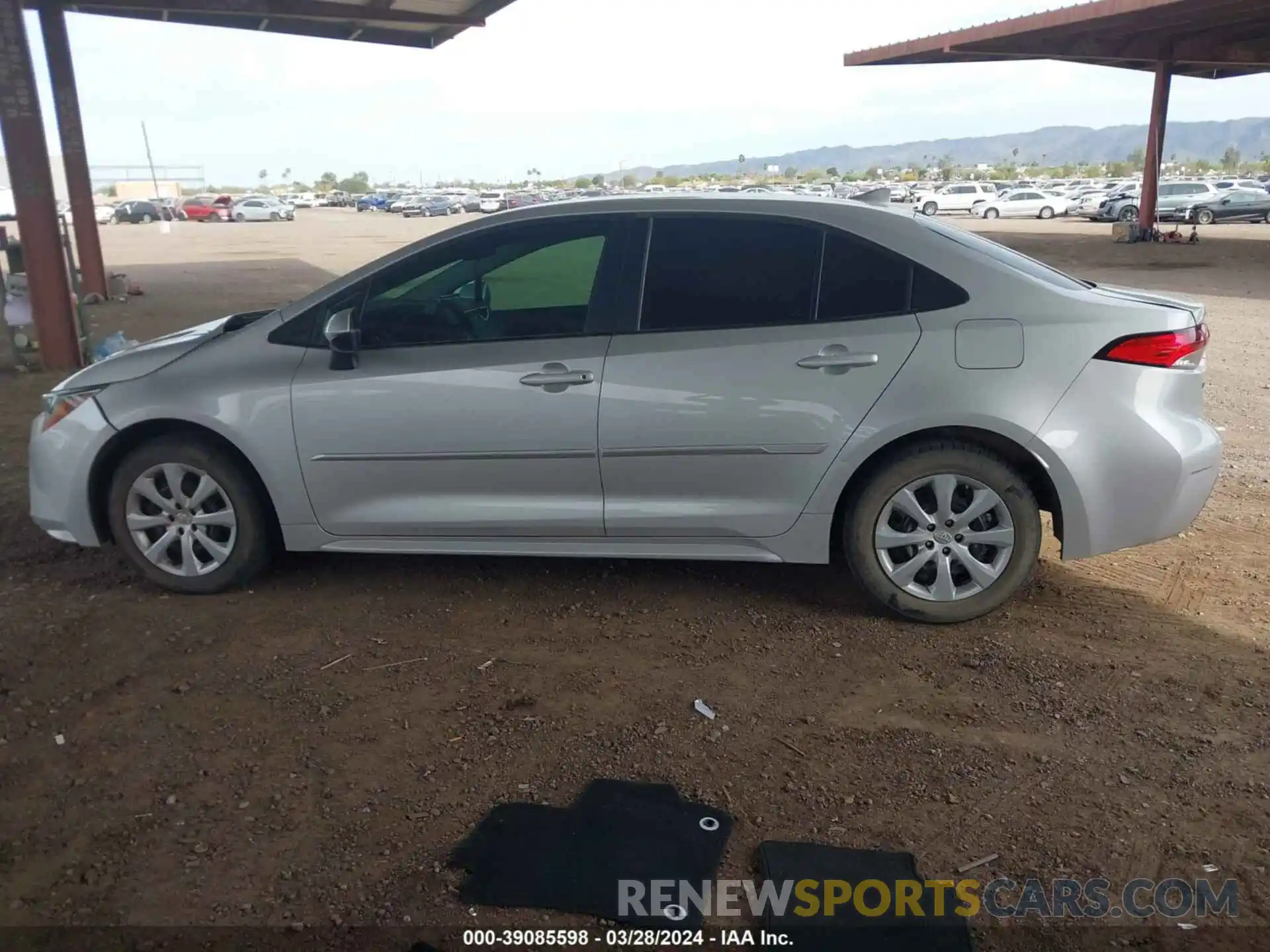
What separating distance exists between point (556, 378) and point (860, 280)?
1.31m

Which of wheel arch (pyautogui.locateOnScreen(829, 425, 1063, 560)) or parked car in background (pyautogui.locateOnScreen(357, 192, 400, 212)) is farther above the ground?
parked car in background (pyautogui.locateOnScreen(357, 192, 400, 212))

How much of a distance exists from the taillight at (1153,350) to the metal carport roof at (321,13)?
45.0ft

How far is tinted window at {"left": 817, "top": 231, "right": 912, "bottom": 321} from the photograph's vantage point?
4.13m

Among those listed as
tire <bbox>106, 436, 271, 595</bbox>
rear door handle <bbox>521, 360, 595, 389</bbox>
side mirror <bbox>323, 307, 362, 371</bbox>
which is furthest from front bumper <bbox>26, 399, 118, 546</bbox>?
rear door handle <bbox>521, 360, 595, 389</bbox>

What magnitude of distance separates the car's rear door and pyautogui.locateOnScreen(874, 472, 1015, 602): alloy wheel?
0.38 metres

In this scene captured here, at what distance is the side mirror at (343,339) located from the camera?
14.0 feet

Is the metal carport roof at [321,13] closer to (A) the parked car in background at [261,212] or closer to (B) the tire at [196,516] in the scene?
(B) the tire at [196,516]

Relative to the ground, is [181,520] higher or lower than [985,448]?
Answer: lower

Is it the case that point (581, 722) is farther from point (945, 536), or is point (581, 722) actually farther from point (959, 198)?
point (959, 198)

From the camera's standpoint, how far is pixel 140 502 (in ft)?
15.1

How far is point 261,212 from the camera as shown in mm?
61312

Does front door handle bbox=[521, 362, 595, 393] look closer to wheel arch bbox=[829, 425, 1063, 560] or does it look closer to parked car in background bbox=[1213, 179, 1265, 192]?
wheel arch bbox=[829, 425, 1063, 560]

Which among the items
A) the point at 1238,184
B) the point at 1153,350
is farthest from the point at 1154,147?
the point at 1153,350

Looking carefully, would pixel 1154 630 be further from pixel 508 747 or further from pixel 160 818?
pixel 160 818
